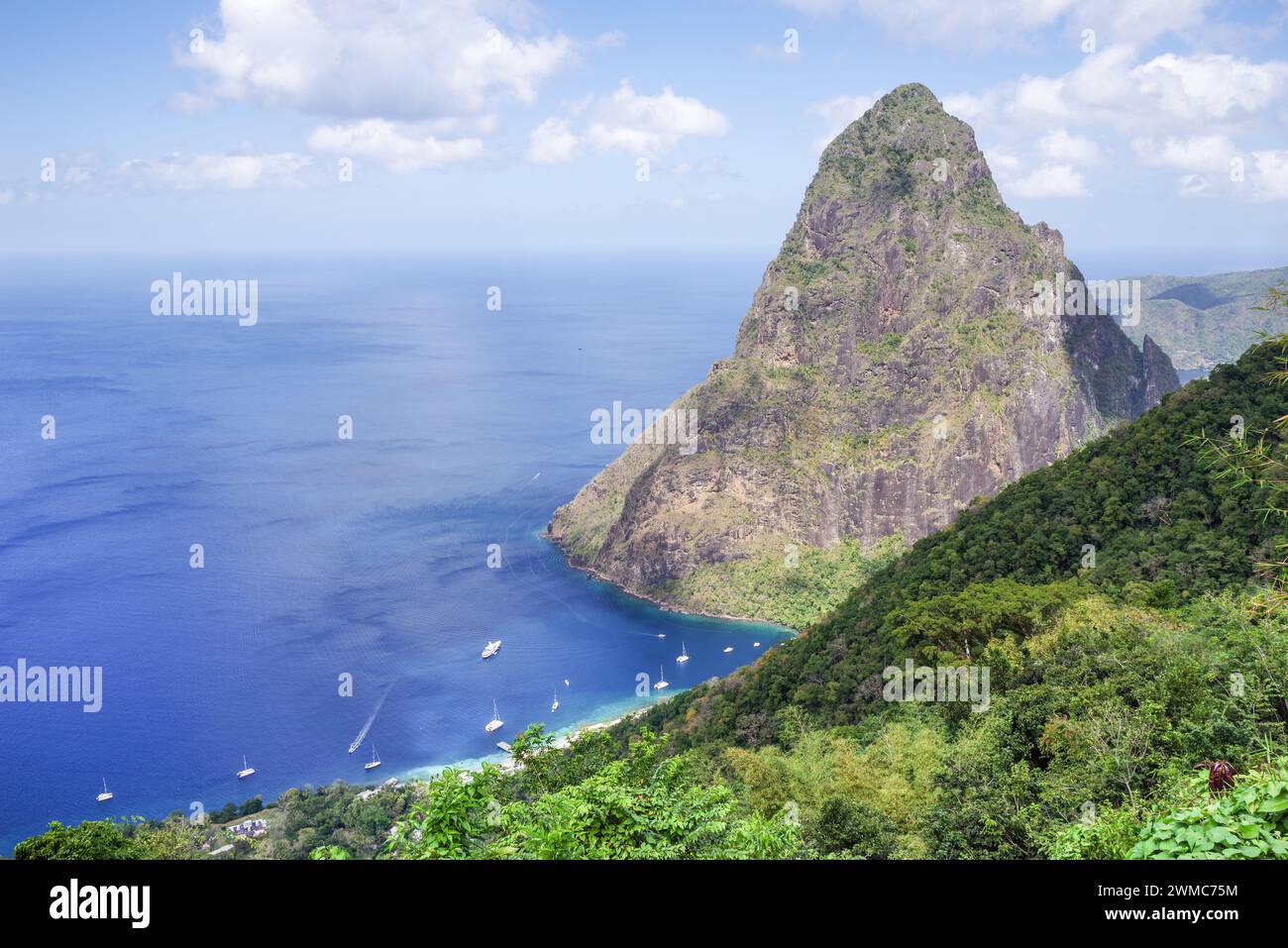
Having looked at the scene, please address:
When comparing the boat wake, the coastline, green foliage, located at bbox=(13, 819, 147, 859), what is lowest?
the boat wake

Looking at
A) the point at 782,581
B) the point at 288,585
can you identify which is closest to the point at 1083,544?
the point at 782,581

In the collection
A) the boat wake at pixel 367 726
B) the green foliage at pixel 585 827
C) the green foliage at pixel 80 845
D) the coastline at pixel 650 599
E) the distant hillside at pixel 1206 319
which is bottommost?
the boat wake at pixel 367 726

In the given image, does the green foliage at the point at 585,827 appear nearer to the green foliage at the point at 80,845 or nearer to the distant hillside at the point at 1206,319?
the green foliage at the point at 80,845

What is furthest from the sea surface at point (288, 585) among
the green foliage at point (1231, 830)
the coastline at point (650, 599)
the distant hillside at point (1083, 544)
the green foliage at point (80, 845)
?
the green foliage at point (1231, 830)

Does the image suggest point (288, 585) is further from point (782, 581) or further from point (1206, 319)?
point (1206, 319)

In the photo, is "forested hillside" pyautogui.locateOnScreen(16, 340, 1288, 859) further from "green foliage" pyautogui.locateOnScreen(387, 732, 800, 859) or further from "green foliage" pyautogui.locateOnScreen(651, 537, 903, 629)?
"green foliage" pyautogui.locateOnScreen(651, 537, 903, 629)

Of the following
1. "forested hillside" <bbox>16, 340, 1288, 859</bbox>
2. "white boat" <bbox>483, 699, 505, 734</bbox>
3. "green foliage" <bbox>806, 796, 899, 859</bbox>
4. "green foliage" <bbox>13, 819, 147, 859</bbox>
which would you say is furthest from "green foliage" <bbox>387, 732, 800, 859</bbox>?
"white boat" <bbox>483, 699, 505, 734</bbox>
